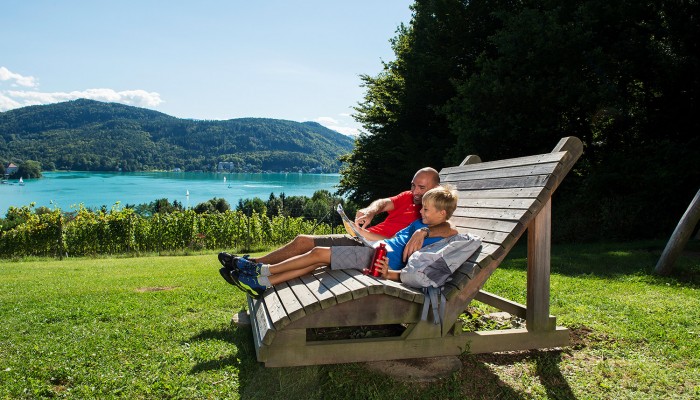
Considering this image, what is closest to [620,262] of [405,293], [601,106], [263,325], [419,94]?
[601,106]

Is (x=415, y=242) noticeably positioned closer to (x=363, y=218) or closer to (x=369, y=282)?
(x=369, y=282)

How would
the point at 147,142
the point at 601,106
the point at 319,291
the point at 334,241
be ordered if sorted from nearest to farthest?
the point at 319,291 → the point at 334,241 → the point at 601,106 → the point at 147,142

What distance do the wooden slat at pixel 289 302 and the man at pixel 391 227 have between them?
473 millimetres

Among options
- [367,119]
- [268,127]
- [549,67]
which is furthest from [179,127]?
[549,67]

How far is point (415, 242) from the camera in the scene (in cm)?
375

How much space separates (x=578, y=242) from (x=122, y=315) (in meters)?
11.1

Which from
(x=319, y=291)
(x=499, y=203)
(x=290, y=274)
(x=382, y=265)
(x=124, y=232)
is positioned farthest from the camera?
(x=124, y=232)

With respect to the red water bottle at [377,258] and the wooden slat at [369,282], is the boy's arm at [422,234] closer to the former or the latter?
the red water bottle at [377,258]

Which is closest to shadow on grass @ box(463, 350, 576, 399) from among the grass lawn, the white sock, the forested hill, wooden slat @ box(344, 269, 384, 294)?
the grass lawn

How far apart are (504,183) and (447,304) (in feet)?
4.30

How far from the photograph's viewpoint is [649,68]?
42.5 ft

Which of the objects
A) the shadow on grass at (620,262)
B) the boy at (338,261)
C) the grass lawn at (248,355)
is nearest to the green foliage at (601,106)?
the shadow on grass at (620,262)

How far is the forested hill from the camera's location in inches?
5148

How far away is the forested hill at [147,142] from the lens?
130750 millimetres
